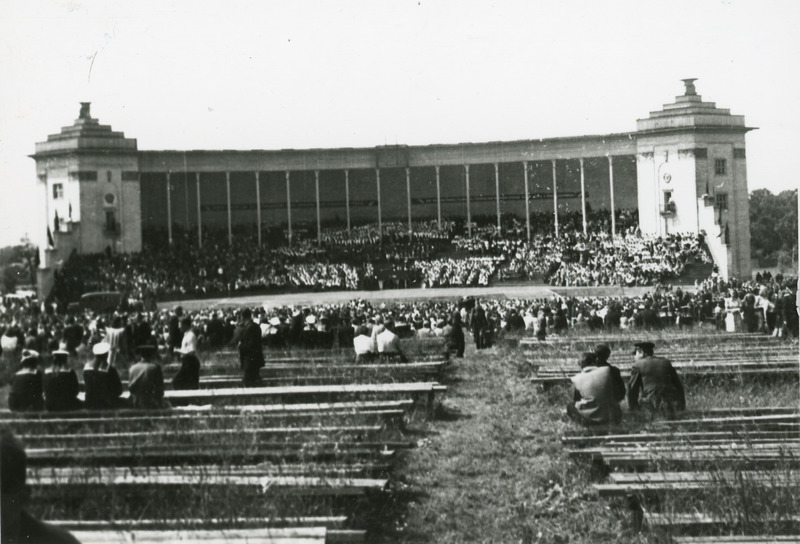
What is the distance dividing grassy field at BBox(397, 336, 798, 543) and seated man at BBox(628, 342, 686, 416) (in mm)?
1028

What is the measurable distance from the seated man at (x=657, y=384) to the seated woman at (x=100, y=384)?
6.55 metres

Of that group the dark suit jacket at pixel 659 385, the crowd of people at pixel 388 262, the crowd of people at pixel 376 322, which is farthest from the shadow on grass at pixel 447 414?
the crowd of people at pixel 388 262

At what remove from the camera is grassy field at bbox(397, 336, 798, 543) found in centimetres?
879

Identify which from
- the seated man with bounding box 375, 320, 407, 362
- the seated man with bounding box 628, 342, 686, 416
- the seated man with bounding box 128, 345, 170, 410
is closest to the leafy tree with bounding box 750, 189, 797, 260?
the seated man with bounding box 375, 320, 407, 362

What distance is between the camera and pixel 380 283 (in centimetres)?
5034

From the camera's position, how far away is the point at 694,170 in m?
56.1

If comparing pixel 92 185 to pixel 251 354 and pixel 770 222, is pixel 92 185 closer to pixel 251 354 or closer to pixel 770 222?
pixel 251 354

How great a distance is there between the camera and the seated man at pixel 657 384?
1200cm

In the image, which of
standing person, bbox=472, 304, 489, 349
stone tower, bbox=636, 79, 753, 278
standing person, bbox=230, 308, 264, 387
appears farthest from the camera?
stone tower, bbox=636, 79, 753, 278

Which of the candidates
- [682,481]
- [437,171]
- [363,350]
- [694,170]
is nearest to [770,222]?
[694,170]

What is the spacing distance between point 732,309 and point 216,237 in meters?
37.6

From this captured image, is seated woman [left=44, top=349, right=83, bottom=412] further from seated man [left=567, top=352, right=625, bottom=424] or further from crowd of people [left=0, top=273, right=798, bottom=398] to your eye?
seated man [left=567, top=352, right=625, bottom=424]

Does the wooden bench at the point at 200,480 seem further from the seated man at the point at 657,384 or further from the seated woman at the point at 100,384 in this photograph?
the seated man at the point at 657,384

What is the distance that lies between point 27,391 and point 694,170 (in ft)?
165
